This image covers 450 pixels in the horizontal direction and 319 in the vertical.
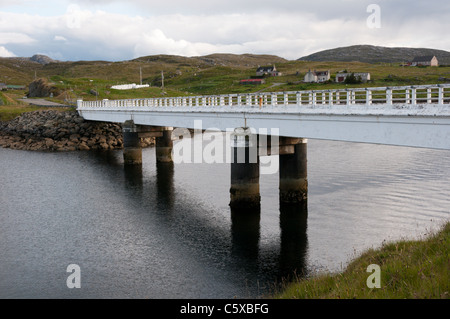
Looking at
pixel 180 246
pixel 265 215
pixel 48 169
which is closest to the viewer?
pixel 180 246

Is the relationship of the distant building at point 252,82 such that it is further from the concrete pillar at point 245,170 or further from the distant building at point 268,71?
the concrete pillar at point 245,170

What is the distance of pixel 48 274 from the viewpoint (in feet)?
64.6

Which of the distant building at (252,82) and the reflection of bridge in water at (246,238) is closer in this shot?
the reflection of bridge in water at (246,238)

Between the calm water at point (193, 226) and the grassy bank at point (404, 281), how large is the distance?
5.09 meters

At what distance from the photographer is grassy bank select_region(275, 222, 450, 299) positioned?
32.2 ft

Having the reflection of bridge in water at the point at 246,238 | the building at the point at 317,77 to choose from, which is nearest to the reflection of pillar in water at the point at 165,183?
the reflection of bridge in water at the point at 246,238

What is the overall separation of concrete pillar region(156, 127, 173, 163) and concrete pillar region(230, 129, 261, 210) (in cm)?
2145

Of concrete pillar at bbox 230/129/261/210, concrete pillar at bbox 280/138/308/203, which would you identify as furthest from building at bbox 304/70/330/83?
concrete pillar at bbox 230/129/261/210

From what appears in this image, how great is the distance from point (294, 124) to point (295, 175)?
21.1 feet

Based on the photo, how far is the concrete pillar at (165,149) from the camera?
5003 cm

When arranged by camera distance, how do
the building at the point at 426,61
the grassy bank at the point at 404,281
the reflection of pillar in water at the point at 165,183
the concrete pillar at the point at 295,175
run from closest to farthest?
1. the grassy bank at the point at 404,281
2. the concrete pillar at the point at 295,175
3. the reflection of pillar in water at the point at 165,183
4. the building at the point at 426,61
